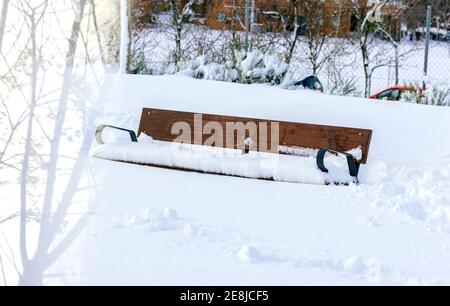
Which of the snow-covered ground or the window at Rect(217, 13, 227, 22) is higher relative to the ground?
the window at Rect(217, 13, 227, 22)

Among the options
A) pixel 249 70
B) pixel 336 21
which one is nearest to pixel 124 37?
pixel 249 70

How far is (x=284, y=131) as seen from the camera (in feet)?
18.9

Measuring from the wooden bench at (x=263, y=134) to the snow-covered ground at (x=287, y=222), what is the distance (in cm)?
27

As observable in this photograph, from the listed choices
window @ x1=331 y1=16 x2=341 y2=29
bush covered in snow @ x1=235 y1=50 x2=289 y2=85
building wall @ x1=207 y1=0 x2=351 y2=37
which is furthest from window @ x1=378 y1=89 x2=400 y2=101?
bush covered in snow @ x1=235 y1=50 x2=289 y2=85

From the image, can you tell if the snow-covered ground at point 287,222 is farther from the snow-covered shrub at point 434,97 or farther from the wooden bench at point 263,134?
the snow-covered shrub at point 434,97

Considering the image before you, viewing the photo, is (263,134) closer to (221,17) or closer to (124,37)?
(124,37)

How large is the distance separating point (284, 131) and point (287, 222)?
4.56 feet

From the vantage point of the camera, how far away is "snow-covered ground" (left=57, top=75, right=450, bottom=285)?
142 inches

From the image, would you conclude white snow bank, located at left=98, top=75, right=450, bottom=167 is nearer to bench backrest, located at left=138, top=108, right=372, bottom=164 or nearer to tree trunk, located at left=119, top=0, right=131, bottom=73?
tree trunk, located at left=119, top=0, right=131, bottom=73

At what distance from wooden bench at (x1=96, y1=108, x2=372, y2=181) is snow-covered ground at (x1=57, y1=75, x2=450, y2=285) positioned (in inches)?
10.8

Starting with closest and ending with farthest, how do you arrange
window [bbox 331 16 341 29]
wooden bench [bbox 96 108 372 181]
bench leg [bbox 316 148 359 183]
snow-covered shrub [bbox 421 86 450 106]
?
bench leg [bbox 316 148 359 183], wooden bench [bbox 96 108 372 181], snow-covered shrub [bbox 421 86 450 106], window [bbox 331 16 341 29]

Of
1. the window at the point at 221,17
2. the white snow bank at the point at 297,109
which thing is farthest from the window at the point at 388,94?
the white snow bank at the point at 297,109

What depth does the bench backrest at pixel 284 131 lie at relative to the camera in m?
5.50
